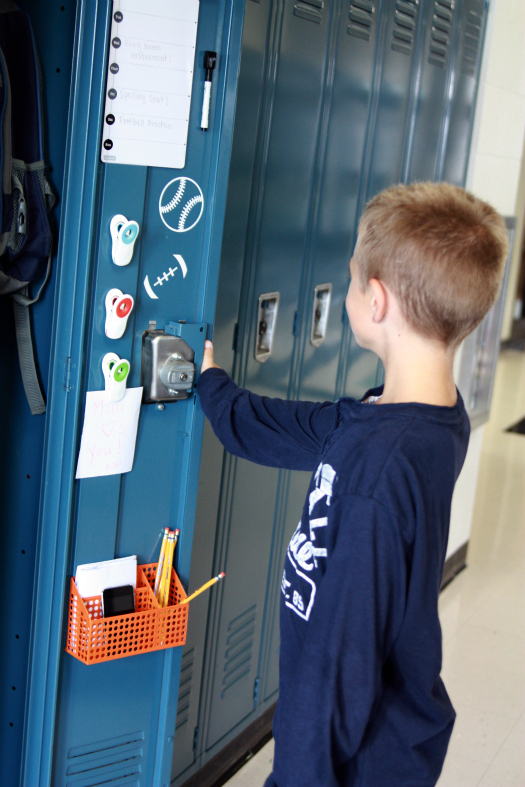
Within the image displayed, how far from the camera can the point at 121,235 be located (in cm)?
147

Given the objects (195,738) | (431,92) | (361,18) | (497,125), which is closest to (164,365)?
(195,738)

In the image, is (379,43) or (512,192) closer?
(379,43)

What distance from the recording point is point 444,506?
1.19m

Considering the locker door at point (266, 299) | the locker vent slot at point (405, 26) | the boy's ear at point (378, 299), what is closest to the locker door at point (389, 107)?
the locker vent slot at point (405, 26)

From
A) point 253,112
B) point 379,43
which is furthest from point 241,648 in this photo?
point 379,43

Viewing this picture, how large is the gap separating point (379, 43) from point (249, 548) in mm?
1684

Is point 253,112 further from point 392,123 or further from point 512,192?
point 512,192

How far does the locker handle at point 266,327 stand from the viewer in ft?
7.30

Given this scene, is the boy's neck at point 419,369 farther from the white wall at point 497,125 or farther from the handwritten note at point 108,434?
the white wall at point 497,125

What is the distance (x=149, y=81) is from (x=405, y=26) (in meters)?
1.55

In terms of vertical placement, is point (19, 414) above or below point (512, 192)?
below

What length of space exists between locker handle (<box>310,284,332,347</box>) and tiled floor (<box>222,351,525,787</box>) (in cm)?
143

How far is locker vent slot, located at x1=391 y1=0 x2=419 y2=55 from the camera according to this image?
261 cm

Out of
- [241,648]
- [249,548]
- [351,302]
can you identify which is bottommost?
[241,648]
